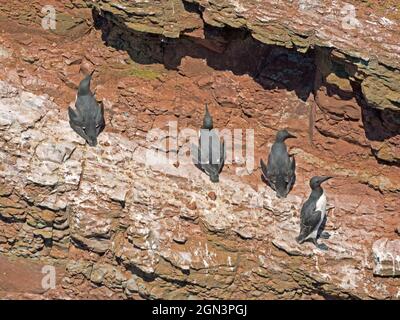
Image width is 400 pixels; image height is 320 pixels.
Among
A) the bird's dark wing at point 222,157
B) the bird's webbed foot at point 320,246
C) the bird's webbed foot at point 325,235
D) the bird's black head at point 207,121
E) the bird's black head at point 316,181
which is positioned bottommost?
the bird's webbed foot at point 320,246

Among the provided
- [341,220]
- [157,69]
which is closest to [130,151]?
[157,69]

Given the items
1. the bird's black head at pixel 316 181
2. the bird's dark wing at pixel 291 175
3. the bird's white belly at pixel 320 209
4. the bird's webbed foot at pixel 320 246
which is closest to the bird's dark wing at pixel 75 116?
the bird's dark wing at pixel 291 175

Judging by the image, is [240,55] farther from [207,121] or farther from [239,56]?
[207,121]

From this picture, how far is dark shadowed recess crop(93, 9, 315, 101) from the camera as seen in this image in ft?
40.5

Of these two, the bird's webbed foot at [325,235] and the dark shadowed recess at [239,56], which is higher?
the dark shadowed recess at [239,56]

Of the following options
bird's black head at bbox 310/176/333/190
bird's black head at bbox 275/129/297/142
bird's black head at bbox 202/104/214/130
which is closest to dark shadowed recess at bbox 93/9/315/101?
bird's black head at bbox 275/129/297/142

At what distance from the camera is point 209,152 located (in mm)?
12297

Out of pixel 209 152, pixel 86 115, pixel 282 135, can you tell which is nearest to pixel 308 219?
→ pixel 282 135

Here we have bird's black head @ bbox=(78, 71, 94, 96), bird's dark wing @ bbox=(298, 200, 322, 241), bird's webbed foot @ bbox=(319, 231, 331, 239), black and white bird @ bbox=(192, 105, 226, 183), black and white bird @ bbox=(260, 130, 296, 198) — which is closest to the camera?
bird's dark wing @ bbox=(298, 200, 322, 241)

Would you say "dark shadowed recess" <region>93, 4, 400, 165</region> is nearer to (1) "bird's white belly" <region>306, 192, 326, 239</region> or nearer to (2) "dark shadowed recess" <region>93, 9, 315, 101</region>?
(2) "dark shadowed recess" <region>93, 9, 315, 101</region>

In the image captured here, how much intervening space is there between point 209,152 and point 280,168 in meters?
1.17

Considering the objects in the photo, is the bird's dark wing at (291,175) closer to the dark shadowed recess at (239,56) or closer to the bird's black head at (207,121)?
the dark shadowed recess at (239,56)

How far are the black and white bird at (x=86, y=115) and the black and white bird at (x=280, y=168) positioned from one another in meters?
2.77

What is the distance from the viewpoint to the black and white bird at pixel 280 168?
1202 centimetres
